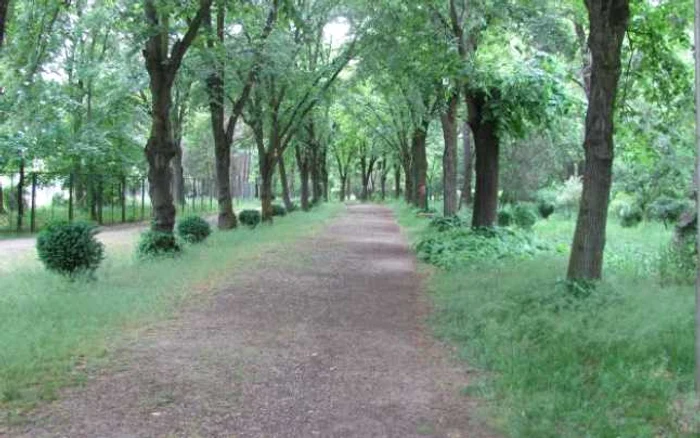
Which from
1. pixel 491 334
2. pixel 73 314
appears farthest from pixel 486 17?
pixel 73 314

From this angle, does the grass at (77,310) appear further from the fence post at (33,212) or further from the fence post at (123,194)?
the fence post at (123,194)

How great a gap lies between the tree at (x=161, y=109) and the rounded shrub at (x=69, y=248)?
361cm

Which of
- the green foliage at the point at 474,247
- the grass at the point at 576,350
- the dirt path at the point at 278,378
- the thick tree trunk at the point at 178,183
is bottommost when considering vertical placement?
the dirt path at the point at 278,378

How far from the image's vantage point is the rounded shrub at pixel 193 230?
52.0 feet

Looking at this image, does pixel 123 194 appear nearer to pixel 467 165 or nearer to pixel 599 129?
pixel 467 165

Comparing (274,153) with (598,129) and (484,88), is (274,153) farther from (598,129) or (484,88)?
(598,129)

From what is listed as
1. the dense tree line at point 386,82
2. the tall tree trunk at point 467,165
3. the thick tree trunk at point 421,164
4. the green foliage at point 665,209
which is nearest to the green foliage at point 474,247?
the dense tree line at point 386,82

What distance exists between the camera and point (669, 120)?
11344 mm

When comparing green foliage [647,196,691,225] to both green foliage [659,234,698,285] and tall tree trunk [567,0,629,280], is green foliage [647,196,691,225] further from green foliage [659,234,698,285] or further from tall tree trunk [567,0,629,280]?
tall tree trunk [567,0,629,280]

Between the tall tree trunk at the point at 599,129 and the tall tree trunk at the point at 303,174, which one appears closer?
the tall tree trunk at the point at 599,129

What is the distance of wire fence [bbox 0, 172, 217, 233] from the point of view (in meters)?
23.2

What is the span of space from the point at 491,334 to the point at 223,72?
13437 millimetres

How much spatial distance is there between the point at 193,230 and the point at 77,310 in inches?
331

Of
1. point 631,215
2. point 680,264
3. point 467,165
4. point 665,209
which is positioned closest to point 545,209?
point 467,165
